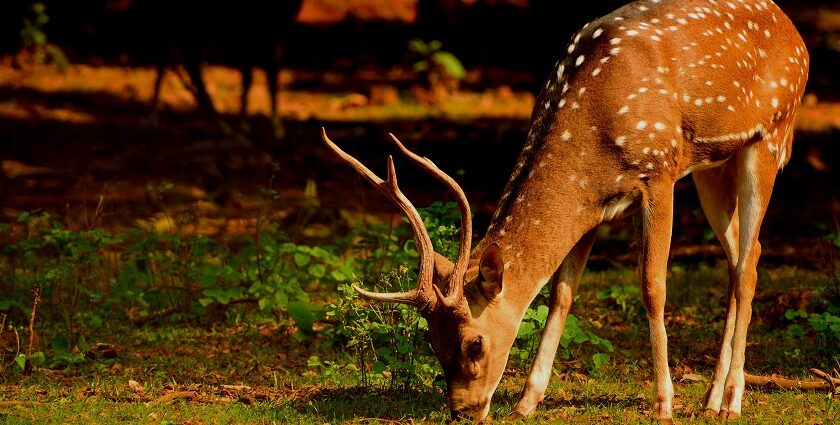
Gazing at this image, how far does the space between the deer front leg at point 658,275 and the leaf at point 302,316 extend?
91.4 inches

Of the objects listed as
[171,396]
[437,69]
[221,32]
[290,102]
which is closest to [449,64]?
[437,69]

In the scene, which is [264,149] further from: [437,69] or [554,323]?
[554,323]

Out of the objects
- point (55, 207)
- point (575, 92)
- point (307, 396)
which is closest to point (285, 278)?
point (307, 396)

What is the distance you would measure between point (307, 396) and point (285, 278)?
6.14 feet

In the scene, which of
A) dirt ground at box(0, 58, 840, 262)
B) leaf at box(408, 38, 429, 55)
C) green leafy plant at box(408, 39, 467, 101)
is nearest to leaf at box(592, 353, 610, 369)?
dirt ground at box(0, 58, 840, 262)

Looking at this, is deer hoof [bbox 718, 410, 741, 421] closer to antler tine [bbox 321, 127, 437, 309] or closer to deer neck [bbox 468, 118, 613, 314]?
deer neck [bbox 468, 118, 613, 314]

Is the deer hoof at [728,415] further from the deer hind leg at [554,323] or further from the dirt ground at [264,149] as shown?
the dirt ground at [264,149]

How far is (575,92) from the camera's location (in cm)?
596

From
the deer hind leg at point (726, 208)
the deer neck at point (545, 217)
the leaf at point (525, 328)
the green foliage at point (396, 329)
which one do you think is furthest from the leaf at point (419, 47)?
the deer neck at point (545, 217)

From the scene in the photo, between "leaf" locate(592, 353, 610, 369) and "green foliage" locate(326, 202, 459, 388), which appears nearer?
"green foliage" locate(326, 202, 459, 388)

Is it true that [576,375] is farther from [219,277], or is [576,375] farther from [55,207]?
[55,207]

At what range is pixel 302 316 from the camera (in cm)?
742

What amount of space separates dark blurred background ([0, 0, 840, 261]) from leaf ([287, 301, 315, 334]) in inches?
61.9

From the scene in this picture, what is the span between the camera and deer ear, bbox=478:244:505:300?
549 centimetres
